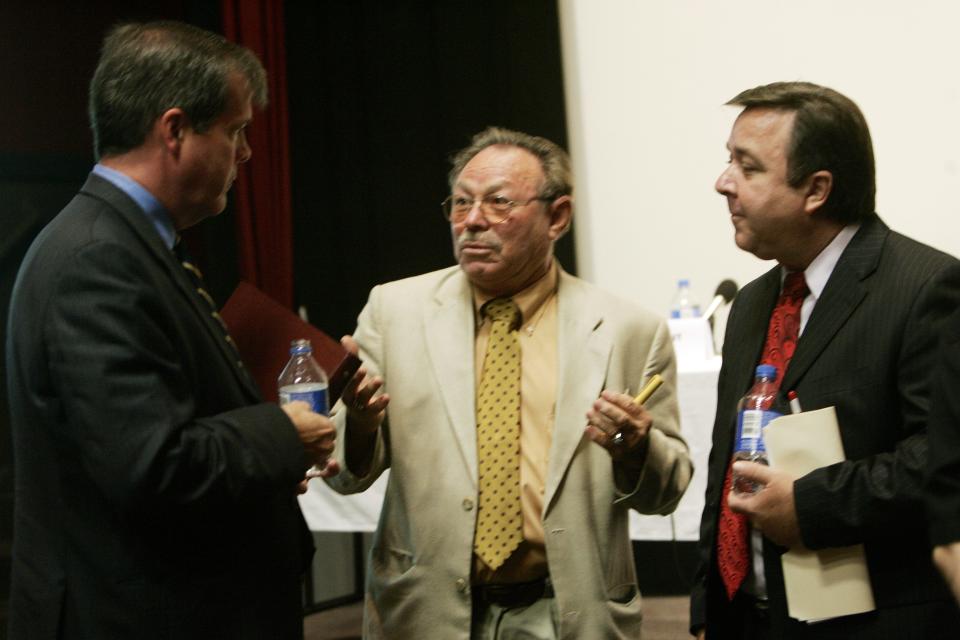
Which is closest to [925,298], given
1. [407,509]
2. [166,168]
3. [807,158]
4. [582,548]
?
[807,158]

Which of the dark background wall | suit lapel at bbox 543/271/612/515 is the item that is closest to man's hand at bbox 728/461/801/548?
suit lapel at bbox 543/271/612/515

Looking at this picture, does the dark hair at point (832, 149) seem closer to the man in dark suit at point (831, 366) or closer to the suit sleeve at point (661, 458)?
the man in dark suit at point (831, 366)

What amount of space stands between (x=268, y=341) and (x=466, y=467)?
54 centimetres

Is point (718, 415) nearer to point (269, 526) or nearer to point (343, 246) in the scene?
point (269, 526)

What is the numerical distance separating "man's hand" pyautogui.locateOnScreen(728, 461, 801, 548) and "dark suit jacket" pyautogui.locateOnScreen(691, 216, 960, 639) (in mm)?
19

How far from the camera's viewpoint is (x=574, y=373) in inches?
96.5

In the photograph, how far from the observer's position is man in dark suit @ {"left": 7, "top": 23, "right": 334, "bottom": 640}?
1627mm

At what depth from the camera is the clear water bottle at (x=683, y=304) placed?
5179 millimetres

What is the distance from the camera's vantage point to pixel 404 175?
19.2 ft

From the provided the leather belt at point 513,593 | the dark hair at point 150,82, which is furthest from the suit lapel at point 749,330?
the dark hair at point 150,82

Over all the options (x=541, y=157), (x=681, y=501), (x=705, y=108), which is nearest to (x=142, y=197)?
(x=541, y=157)

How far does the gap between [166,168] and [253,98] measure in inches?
8.8

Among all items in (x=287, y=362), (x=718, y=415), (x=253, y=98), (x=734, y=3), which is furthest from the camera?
(x=734, y=3)

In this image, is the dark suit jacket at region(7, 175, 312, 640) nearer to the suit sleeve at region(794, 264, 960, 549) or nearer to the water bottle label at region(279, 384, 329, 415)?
the water bottle label at region(279, 384, 329, 415)
